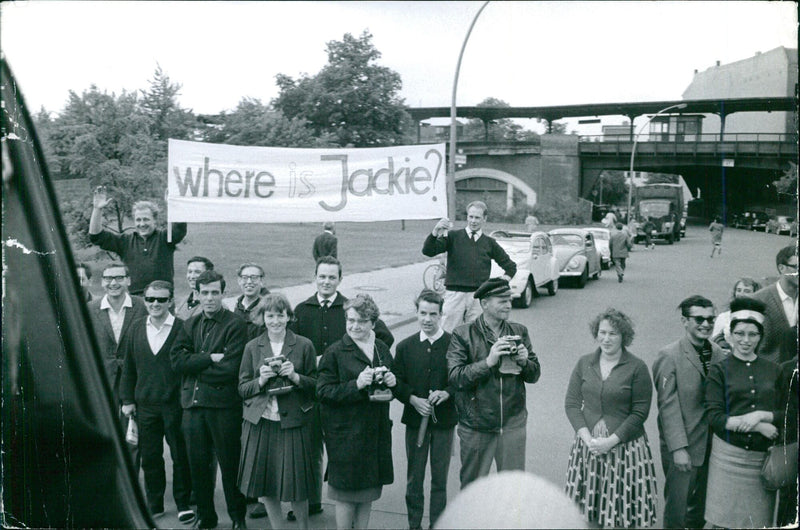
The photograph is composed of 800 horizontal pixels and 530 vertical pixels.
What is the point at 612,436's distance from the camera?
3.90 m

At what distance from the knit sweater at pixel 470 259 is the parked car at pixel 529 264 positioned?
6269 mm

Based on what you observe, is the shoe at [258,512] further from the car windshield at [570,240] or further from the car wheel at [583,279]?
the car windshield at [570,240]

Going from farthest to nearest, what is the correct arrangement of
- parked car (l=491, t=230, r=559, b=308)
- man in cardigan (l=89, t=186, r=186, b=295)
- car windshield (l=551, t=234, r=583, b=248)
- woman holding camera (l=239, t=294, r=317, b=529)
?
car windshield (l=551, t=234, r=583, b=248) → parked car (l=491, t=230, r=559, b=308) → man in cardigan (l=89, t=186, r=186, b=295) → woman holding camera (l=239, t=294, r=317, b=529)

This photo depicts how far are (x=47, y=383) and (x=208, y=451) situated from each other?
98.0 inches

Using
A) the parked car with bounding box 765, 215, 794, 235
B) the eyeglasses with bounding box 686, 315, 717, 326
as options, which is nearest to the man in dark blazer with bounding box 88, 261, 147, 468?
the eyeglasses with bounding box 686, 315, 717, 326

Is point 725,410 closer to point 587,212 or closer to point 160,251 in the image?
point 160,251

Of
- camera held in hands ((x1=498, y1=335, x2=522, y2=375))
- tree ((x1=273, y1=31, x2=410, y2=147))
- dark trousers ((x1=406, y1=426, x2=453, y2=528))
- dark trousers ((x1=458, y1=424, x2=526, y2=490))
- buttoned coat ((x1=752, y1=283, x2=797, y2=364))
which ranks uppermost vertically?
tree ((x1=273, y1=31, x2=410, y2=147))

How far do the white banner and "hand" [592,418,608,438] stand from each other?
2.19 metres

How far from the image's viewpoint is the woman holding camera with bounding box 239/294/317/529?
4188 millimetres

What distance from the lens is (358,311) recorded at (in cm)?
421

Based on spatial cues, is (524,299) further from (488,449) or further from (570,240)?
(488,449)

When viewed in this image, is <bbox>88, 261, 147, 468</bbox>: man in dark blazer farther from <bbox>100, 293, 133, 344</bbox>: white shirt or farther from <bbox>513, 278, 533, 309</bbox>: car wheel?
<bbox>513, 278, 533, 309</bbox>: car wheel

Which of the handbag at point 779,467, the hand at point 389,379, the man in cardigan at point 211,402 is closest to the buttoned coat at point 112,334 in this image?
the man in cardigan at point 211,402

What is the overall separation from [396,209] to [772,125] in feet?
16.1
